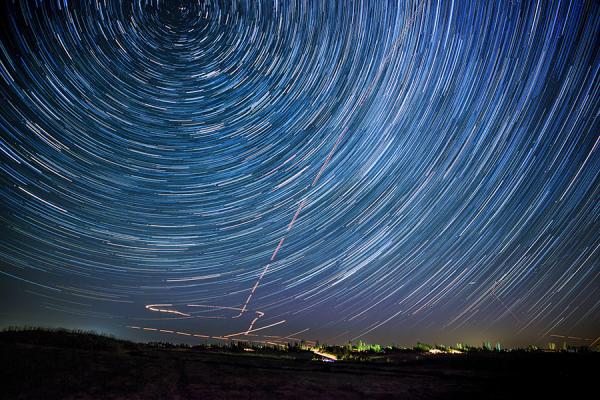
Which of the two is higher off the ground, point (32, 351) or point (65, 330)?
point (65, 330)

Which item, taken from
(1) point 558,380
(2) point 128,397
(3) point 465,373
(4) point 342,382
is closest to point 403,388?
(4) point 342,382

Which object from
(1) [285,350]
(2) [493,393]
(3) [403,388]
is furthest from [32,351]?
(1) [285,350]

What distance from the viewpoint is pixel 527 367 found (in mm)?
6992

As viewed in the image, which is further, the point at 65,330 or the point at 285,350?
the point at 285,350

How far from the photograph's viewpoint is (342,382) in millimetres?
5383

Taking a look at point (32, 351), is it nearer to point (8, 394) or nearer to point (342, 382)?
point (8, 394)

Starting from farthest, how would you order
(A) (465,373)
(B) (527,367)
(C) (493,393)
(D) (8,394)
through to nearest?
1. (B) (527,367)
2. (A) (465,373)
3. (C) (493,393)
4. (D) (8,394)

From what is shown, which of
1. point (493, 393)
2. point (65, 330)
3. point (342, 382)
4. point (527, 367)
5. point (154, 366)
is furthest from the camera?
point (65, 330)

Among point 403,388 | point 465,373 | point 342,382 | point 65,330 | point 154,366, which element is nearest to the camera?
point 403,388

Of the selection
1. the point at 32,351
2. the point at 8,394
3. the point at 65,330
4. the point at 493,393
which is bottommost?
the point at 493,393

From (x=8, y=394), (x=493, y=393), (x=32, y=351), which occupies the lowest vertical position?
(x=493, y=393)

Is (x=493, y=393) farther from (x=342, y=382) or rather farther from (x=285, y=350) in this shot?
(x=285, y=350)

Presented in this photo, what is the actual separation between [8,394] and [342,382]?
4.38 metres

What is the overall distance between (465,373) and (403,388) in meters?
2.09
